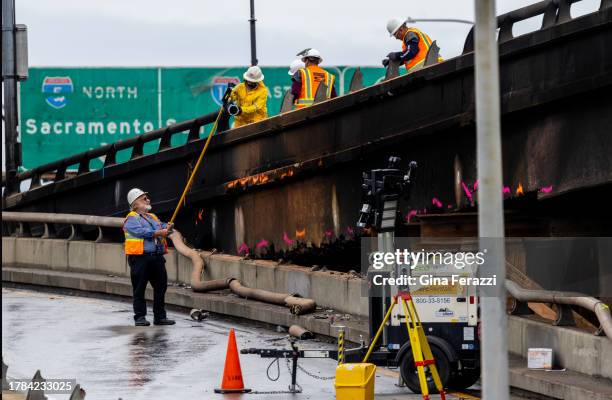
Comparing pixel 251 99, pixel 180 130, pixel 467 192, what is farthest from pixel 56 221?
pixel 467 192

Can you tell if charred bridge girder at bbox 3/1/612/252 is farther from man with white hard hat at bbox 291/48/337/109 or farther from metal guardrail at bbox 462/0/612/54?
man with white hard hat at bbox 291/48/337/109

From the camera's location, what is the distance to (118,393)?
Result: 1505 cm

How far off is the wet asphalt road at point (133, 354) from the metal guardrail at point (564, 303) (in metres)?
1.55

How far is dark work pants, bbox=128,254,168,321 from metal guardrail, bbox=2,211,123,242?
164 inches

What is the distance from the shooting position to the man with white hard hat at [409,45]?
20234 millimetres

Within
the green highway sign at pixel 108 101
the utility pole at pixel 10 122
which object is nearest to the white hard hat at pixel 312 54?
the utility pole at pixel 10 122

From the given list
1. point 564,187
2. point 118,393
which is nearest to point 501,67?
point 564,187

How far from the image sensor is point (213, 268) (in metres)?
23.7

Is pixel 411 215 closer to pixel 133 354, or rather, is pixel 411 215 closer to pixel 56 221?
pixel 133 354

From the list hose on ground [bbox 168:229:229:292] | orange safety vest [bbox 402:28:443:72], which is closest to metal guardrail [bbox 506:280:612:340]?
orange safety vest [bbox 402:28:443:72]

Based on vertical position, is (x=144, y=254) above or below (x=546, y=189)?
below

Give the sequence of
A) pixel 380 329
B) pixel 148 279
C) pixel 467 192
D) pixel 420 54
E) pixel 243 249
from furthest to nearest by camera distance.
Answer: pixel 243 249
pixel 148 279
pixel 420 54
pixel 467 192
pixel 380 329

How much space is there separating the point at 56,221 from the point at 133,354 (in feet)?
31.7

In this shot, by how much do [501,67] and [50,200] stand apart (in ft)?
45.7
